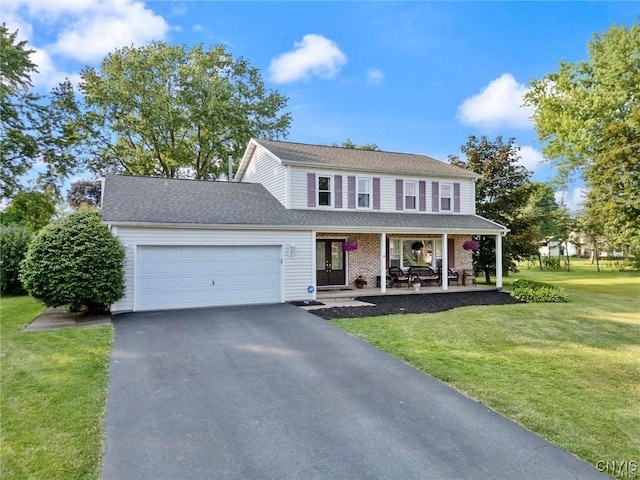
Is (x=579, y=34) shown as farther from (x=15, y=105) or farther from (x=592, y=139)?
(x=15, y=105)

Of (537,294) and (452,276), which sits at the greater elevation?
(452,276)

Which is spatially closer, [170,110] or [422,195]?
[422,195]

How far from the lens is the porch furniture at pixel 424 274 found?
695 inches

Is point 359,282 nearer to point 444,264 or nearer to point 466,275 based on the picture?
point 444,264

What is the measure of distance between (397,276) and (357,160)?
564 cm

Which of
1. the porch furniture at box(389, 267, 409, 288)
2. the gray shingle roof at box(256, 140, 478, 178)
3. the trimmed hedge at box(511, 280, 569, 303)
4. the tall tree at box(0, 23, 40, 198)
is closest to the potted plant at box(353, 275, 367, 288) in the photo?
the porch furniture at box(389, 267, 409, 288)

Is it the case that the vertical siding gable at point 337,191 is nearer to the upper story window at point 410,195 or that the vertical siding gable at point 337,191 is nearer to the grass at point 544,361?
the upper story window at point 410,195

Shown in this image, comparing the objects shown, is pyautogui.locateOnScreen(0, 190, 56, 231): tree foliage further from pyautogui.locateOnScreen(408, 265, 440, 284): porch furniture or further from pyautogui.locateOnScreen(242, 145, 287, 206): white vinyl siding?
pyautogui.locateOnScreen(408, 265, 440, 284): porch furniture

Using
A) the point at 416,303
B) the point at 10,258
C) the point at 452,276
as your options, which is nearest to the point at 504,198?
the point at 452,276

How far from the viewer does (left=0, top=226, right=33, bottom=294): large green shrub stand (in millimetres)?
15812

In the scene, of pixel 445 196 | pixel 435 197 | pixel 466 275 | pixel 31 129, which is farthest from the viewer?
pixel 31 129

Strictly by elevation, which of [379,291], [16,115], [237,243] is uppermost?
[16,115]

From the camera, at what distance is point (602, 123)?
2708 centimetres

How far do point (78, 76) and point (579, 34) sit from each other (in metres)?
34.9
